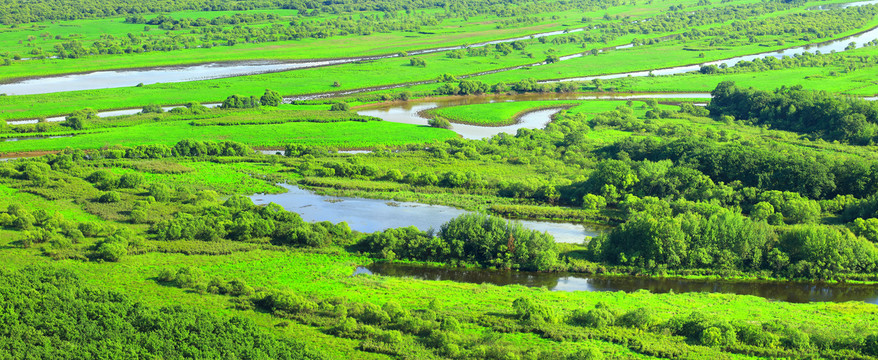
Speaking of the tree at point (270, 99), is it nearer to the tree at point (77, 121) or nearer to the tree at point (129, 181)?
the tree at point (77, 121)

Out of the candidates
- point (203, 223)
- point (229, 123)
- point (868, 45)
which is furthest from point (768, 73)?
point (203, 223)

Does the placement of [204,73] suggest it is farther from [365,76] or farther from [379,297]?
[379,297]

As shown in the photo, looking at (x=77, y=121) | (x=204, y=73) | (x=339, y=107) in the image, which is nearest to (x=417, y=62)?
(x=204, y=73)

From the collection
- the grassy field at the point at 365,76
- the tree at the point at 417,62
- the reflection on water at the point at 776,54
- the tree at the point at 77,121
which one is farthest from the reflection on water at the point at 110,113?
the reflection on water at the point at 776,54

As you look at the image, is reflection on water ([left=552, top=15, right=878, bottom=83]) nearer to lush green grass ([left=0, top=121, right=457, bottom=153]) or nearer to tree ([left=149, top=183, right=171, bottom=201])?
lush green grass ([left=0, top=121, right=457, bottom=153])

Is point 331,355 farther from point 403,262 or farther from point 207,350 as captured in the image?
point 403,262
